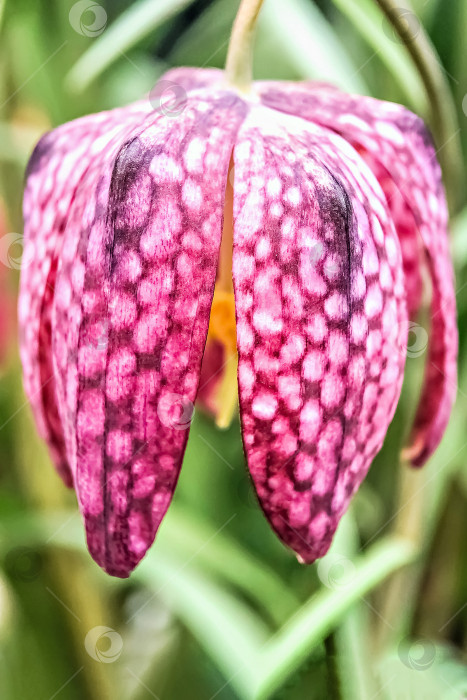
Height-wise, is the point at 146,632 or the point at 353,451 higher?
the point at 353,451

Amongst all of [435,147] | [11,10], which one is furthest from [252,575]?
[11,10]

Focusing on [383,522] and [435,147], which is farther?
[383,522]

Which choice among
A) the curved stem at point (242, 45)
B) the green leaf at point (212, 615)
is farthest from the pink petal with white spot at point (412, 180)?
the green leaf at point (212, 615)

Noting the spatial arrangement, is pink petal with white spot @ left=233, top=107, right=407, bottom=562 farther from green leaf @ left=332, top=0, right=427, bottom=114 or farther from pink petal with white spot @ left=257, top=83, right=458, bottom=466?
green leaf @ left=332, top=0, right=427, bottom=114

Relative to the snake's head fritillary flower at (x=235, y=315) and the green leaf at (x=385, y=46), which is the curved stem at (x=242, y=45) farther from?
the green leaf at (x=385, y=46)

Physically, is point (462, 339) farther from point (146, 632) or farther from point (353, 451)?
point (146, 632)

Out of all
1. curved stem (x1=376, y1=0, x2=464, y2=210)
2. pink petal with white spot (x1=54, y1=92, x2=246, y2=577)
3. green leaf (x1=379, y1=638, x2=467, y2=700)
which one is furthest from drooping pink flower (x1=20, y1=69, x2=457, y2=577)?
green leaf (x1=379, y1=638, x2=467, y2=700)
